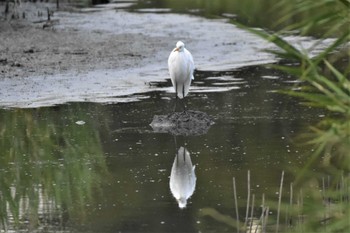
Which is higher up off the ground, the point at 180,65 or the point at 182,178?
the point at 180,65

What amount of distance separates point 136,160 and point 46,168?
0.98 m

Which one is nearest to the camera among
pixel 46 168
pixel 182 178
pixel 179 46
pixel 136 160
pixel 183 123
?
pixel 182 178

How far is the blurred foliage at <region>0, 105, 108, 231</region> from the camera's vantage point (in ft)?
26.2

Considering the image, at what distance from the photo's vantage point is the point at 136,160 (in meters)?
10.2

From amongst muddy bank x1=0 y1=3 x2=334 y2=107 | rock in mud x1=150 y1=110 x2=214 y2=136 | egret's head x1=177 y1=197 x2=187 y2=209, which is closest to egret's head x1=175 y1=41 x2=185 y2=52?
rock in mud x1=150 y1=110 x2=214 y2=136

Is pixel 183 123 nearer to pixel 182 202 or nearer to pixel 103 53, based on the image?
pixel 182 202

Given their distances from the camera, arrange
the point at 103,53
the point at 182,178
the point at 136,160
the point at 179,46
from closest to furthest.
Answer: the point at 182,178 < the point at 136,160 < the point at 179,46 < the point at 103,53

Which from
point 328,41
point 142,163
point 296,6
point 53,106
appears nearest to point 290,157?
point 142,163

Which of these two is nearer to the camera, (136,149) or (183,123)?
(136,149)

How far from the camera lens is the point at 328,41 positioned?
2003 centimetres

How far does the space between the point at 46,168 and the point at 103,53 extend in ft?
29.9

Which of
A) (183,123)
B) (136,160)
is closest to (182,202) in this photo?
(136,160)

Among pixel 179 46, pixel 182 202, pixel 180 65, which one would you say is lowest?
pixel 182 202

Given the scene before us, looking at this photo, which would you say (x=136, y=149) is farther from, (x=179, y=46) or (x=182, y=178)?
(x=179, y=46)
